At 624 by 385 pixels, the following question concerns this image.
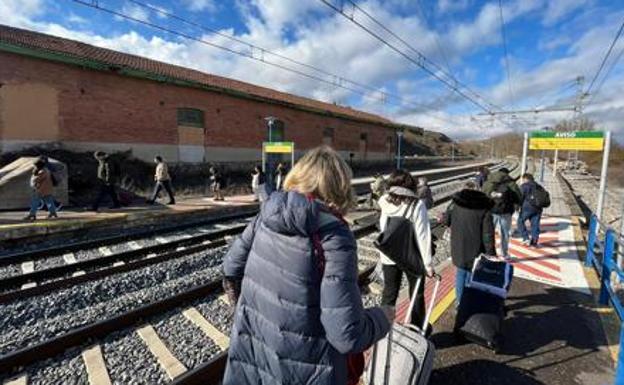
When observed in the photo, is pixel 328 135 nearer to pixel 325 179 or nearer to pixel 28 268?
pixel 28 268

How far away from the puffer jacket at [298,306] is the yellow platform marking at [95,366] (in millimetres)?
2278

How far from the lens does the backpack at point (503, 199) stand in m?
6.69

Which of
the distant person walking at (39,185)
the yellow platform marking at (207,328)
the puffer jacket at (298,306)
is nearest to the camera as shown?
the puffer jacket at (298,306)

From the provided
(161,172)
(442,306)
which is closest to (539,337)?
(442,306)

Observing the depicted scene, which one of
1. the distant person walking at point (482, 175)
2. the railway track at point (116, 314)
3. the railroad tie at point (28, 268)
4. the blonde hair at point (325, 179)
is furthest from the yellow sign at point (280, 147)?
the blonde hair at point (325, 179)

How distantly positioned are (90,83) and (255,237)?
19.6 metres

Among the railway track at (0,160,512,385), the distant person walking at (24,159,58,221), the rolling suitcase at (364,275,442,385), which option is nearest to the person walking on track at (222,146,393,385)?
the rolling suitcase at (364,275,442,385)

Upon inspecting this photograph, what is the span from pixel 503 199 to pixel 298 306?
639 cm

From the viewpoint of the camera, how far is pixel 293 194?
154cm

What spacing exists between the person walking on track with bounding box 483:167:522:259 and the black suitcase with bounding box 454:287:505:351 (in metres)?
3.33

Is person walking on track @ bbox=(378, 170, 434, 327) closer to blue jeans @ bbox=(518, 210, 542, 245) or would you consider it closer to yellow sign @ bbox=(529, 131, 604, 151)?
blue jeans @ bbox=(518, 210, 542, 245)

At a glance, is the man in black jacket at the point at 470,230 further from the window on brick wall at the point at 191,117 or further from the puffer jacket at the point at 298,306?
the window on brick wall at the point at 191,117

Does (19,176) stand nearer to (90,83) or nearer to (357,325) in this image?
(90,83)

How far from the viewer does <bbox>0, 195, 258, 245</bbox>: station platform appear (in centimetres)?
876
